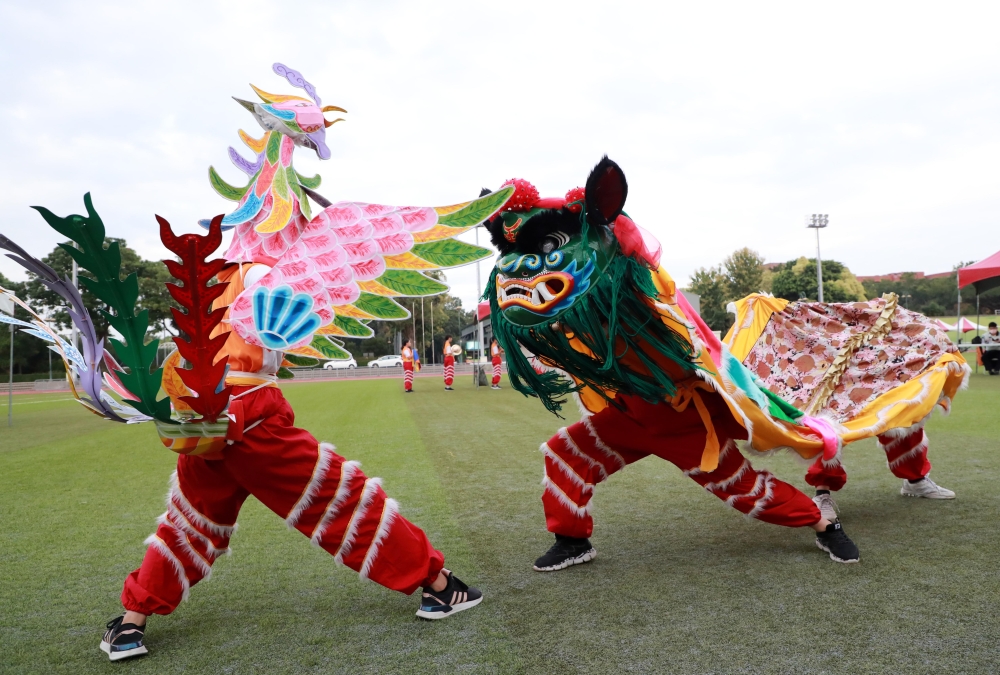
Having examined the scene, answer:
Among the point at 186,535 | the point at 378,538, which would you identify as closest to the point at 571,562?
the point at 378,538

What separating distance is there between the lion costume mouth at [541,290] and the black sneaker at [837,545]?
166 centimetres

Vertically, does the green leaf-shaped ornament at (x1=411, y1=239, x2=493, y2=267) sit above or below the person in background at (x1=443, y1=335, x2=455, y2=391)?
above

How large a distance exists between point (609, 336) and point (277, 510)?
1.32m

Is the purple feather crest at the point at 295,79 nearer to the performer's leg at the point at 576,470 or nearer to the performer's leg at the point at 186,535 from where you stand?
the performer's leg at the point at 186,535

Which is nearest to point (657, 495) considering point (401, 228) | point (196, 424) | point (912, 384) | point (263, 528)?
point (912, 384)

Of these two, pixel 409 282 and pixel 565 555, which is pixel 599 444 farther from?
pixel 409 282

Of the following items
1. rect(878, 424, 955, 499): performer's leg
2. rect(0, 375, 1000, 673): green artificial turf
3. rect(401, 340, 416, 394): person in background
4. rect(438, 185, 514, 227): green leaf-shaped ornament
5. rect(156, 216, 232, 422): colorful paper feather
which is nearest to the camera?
rect(156, 216, 232, 422): colorful paper feather

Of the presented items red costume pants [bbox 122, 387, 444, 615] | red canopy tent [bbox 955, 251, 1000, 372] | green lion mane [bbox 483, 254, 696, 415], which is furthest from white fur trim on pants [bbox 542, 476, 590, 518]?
red canopy tent [bbox 955, 251, 1000, 372]

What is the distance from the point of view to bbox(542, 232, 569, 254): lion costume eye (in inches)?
96.7

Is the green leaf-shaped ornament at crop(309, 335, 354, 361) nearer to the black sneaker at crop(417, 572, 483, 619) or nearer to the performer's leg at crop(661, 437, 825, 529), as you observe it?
the black sneaker at crop(417, 572, 483, 619)

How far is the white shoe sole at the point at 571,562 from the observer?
289 centimetres

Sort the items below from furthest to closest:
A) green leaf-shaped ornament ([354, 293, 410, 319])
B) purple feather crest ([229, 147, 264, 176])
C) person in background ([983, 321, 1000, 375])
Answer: person in background ([983, 321, 1000, 375]), purple feather crest ([229, 147, 264, 176]), green leaf-shaped ornament ([354, 293, 410, 319])

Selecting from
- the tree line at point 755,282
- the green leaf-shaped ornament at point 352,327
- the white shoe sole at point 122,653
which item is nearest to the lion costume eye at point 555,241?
the green leaf-shaped ornament at point 352,327

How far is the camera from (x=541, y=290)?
2406mm
